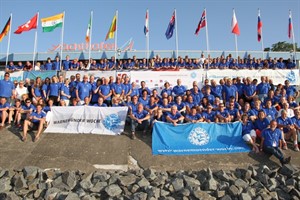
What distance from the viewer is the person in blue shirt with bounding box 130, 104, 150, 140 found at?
850 centimetres

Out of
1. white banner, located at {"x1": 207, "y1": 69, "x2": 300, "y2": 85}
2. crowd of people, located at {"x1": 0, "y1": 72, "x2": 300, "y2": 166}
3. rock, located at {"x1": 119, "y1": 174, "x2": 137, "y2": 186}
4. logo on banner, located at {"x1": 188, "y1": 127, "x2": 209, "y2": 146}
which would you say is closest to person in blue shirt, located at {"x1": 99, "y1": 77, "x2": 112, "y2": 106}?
crowd of people, located at {"x1": 0, "y1": 72, "x2": 300, "y2": 166}

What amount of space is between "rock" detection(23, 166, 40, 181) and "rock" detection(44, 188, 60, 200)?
0.77 meters

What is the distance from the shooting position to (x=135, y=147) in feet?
25.7

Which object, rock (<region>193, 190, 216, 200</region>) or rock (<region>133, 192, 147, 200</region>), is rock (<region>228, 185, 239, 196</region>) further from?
rock (<region>133, 192, 147, 200</region>)

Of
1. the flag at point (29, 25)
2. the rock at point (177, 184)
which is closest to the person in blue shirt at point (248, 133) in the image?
the rock at point (177, 184)

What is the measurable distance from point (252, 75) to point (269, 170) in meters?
8.15

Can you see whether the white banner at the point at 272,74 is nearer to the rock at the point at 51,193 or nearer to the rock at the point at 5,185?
the rock at the point at 51,193

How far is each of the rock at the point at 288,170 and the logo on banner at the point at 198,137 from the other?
6.98 ft

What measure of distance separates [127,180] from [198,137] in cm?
279

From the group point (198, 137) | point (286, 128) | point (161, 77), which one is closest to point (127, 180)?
point (198, 137)

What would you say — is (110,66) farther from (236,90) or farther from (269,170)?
(269,170)

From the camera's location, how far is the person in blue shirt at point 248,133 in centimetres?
773

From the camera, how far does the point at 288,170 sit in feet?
21.6

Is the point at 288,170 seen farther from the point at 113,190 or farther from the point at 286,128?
the point at 113,190
